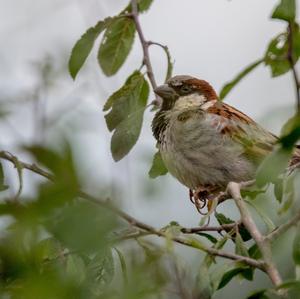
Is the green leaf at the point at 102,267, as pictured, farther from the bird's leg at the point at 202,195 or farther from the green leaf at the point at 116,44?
the bird's leg at the point at 202,195

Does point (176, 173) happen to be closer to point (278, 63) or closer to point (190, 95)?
point (190, 95)

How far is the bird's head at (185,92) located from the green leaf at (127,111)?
2.28 feet

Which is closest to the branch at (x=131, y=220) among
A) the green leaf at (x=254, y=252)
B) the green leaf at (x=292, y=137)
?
the green leaf at (x=292, y=137)

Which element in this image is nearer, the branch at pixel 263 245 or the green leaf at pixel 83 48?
the branch at pixel 263 245

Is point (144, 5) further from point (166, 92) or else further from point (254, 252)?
point (254, 252)

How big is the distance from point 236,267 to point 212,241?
58cm

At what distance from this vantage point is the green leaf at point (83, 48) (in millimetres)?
2645

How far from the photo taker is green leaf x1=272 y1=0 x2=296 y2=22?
155cm

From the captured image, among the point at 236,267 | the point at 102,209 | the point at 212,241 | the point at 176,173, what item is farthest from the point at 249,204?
the point at 176,173

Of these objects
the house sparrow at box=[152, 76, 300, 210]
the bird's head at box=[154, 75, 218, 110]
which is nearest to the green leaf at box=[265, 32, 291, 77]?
the house sparrow at box=[152, 76, 300, 210]

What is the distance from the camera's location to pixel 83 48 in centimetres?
277

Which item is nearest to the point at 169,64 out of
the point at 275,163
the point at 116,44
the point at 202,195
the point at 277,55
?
the point at 116,44

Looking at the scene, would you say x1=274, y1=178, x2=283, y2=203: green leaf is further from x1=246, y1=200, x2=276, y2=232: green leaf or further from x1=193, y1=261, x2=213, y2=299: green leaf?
x1=193, y1=261, x2=213, y2=299: green leaf

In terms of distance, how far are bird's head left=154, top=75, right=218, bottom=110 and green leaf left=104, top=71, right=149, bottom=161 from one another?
694mm
